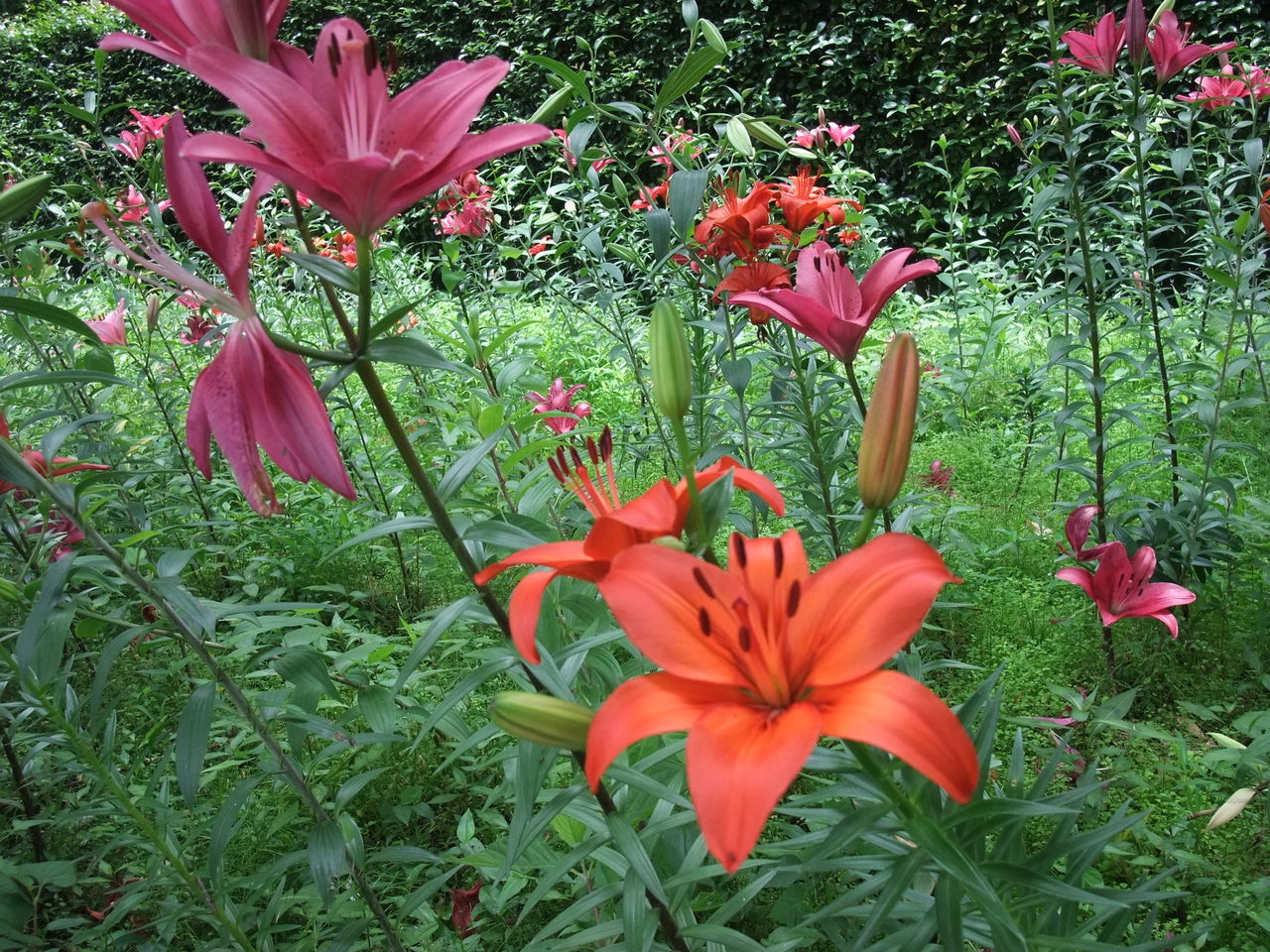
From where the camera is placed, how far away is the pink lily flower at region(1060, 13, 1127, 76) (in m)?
1.66

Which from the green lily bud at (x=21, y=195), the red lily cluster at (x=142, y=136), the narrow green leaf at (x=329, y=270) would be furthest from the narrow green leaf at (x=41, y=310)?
the red lily cluster at (x=142, y=136)

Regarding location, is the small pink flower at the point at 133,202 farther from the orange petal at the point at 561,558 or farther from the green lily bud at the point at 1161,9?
the green lily bud at the point at 1161,9

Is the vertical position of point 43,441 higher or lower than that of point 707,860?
higher

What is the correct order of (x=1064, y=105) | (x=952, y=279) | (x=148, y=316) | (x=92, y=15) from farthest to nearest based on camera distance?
(x=92, y=15) < (x=952, y=279) < (x=148, y=316) < (x=1064, y=105)

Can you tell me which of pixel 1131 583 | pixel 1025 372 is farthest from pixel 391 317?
pixel 1025 372

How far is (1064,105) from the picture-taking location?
174cm

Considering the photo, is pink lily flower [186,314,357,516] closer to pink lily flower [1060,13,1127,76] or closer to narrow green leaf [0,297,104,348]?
narrow green leaf [0,297,104,348]

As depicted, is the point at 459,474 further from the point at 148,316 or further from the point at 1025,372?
the point at 1025,372

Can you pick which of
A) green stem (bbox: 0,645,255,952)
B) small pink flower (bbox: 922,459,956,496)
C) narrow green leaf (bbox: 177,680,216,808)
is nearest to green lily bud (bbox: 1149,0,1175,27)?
small pink flower (bbox: 922,459,956,496)

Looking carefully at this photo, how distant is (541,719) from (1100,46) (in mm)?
1806

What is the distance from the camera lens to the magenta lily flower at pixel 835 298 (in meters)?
0.92

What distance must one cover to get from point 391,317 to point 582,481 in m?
0.23

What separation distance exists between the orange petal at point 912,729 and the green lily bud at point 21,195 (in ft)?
2.55

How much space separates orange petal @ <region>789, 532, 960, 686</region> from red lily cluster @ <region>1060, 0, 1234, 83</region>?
162cm
